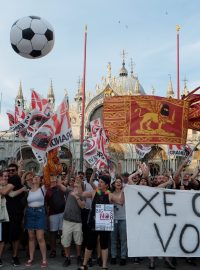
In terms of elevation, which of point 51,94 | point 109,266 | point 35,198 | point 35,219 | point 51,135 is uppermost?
point 51,94

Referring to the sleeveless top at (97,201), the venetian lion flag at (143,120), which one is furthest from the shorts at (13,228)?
the venetian lion flag at (143,120)

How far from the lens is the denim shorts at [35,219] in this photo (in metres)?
7.02

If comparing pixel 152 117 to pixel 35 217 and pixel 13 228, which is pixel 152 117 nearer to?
pixel 35 217

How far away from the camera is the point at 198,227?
6.41 m

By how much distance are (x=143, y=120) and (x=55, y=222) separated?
2.95m

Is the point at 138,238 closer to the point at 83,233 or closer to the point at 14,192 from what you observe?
the point at 83,233

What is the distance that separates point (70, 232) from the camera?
718 centimetres

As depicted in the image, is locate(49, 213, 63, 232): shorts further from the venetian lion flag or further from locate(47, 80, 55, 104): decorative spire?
locate(47, 80, 55, 104): decorative spire

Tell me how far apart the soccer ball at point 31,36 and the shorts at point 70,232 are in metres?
5.02

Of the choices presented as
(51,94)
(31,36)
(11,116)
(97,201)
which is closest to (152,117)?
(97,201)

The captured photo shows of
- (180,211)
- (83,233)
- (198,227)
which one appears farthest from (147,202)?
(83,233)

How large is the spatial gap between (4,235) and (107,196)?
2.22 metres

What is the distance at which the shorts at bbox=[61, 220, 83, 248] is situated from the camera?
714 cm

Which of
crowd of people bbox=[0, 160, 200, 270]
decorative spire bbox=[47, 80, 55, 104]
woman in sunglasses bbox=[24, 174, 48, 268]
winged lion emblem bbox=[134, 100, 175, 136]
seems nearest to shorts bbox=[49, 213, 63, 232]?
crowd of people bbox=[0, 160, 200, 270]
